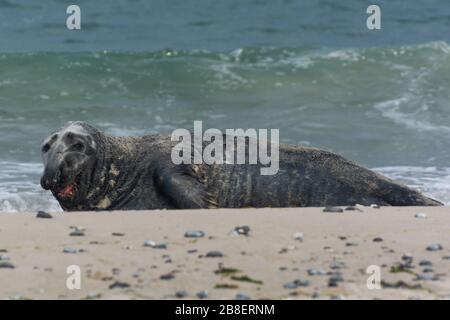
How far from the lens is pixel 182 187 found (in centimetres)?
879

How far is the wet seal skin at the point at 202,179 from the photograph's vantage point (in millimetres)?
9023

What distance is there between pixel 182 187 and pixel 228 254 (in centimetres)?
245

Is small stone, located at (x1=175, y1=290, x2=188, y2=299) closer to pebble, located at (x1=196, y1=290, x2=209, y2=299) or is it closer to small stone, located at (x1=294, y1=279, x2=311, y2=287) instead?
pebble, located at (x1=196, y1=290, x2=209, y2=299)

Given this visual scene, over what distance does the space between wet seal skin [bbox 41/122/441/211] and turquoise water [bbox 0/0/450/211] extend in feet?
4.79

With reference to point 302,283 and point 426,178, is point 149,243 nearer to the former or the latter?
point 302,283

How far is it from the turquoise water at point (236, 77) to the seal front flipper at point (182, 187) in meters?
1.99

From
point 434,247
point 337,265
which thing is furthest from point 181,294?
point 434,247

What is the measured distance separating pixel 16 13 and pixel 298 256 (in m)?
17.5

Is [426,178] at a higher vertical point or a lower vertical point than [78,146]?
lower

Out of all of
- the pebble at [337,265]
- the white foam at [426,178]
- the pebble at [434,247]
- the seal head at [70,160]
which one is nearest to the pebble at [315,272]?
the pebble at [337,265]

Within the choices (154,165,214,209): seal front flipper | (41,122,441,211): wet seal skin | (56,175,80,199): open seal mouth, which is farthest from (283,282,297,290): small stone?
(56,175,80,199): open seal mouth

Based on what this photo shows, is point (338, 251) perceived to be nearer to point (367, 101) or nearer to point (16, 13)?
point (367, 101)

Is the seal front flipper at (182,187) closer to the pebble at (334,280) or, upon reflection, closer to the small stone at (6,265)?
the small stone at (6,265)

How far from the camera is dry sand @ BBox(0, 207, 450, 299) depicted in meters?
5.71
